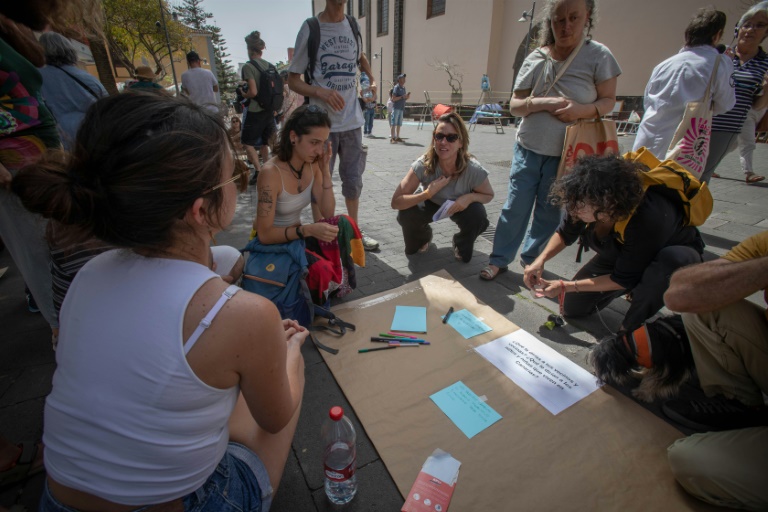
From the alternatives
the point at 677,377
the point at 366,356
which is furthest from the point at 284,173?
the point at 677,377

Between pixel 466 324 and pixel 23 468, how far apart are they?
7.26 feet

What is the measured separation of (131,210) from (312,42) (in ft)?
9.25

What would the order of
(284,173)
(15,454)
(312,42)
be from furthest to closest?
(312,42), (284,173), (15,454)

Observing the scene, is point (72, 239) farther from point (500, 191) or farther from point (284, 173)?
point (500, 191)

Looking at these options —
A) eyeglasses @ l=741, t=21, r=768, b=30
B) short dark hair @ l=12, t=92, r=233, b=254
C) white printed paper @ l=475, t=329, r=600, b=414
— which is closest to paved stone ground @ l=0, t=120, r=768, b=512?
white printed paper @ l=475, t=329, r=600, b=414

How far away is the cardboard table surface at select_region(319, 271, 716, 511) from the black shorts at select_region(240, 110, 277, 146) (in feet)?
14.6

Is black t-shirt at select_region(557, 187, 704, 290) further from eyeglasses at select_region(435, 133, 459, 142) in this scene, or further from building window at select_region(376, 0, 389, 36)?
building window at select_region(376, 0, 389, 36)

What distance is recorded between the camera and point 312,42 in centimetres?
305

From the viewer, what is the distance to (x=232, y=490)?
3.27 ft

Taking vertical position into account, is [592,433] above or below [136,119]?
below

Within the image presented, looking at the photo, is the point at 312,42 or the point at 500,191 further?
the point at 500,191

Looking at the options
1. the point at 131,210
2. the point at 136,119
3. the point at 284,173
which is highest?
the point at 136,119

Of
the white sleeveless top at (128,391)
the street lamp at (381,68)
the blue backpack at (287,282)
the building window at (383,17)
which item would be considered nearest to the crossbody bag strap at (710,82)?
the blue backpack at (287,282)

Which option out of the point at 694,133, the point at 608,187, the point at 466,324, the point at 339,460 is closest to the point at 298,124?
the point at 466,324
